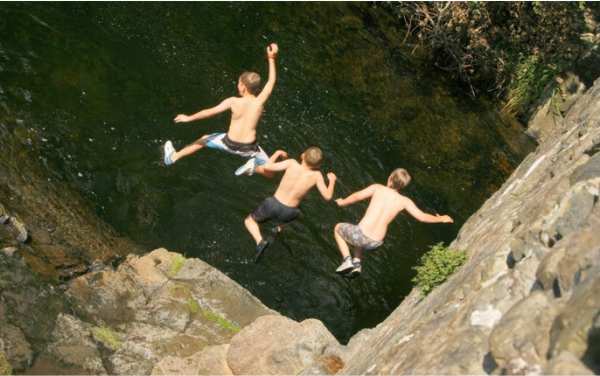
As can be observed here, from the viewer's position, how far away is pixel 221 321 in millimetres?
8742

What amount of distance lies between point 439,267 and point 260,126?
5628 millimetres

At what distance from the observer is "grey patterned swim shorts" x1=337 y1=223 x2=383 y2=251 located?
8680 millimetres

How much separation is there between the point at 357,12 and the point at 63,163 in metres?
9.85

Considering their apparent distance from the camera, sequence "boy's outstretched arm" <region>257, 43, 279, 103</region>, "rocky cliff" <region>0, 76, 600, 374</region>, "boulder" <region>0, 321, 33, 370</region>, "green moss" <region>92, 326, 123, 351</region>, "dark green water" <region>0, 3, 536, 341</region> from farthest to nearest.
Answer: "dark green water" <region>0, 3, 536, 341</region>, "boy's outstretched arm" <region>257, 43, 279, 103</region>, "green moss" <region>92, 326, 123, 351</region>, "boulder" <region>0, 321, 33, 370</region>, "rocky cliff" <region>0, 76, 600, 374</region>

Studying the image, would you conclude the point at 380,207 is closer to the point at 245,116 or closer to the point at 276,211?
the point at 276,211

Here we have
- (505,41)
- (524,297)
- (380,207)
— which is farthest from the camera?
(505,41)

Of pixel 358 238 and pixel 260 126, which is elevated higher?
pixel 358 238

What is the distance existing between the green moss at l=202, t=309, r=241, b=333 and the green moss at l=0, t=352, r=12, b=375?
2.42 meters

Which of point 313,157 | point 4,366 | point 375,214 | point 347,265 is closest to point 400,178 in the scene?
point 375,214

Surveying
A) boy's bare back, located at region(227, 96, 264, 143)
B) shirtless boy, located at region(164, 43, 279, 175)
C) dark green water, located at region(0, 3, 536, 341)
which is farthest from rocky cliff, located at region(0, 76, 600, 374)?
boy's bare back, located at region(227, 96, 264, 143)

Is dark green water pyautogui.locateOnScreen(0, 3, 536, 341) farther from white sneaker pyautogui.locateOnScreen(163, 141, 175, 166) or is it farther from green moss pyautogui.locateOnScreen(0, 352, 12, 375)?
green moss pyautogui.locateOnScreen(0, 352, 12, 375)

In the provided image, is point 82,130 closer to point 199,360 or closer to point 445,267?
point 199,360

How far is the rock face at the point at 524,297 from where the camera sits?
380 centimetres

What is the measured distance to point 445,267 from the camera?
7.40m
